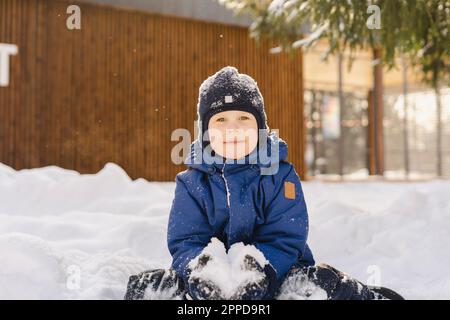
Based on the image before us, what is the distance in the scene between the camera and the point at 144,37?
8.45 metres

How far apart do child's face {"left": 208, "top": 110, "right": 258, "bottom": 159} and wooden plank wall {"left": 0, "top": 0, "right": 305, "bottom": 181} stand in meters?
6.22

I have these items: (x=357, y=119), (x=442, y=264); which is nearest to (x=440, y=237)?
(x=442, y=264)

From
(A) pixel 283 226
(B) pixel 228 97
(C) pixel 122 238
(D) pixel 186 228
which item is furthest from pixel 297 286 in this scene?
(C) pixel 122 238

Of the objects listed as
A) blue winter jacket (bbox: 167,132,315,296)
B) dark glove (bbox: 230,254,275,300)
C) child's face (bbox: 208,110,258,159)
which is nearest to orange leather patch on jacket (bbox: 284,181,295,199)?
blue winter jacket (bbox: 167,132,315,296)

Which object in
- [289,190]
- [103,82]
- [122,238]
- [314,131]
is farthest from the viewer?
[314,131]

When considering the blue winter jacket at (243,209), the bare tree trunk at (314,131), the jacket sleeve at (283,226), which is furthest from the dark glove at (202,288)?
the bare tree trunk at (314,131)

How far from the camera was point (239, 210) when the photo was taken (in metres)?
1.99

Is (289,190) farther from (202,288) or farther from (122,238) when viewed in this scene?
(122,238)

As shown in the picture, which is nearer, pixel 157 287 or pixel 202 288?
pixel 202 288

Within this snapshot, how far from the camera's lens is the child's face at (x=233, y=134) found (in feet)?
6.63

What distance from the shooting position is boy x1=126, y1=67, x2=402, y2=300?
6.36 feet

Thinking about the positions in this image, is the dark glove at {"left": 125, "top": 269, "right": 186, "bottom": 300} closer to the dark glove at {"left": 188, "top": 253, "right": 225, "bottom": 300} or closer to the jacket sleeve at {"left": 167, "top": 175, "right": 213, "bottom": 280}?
the jacket sleeve at {"left": 167, "top": 175, "right": 213, "bottom": 280}

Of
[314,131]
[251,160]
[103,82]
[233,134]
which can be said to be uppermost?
[103,82]

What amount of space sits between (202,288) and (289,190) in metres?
0.59
